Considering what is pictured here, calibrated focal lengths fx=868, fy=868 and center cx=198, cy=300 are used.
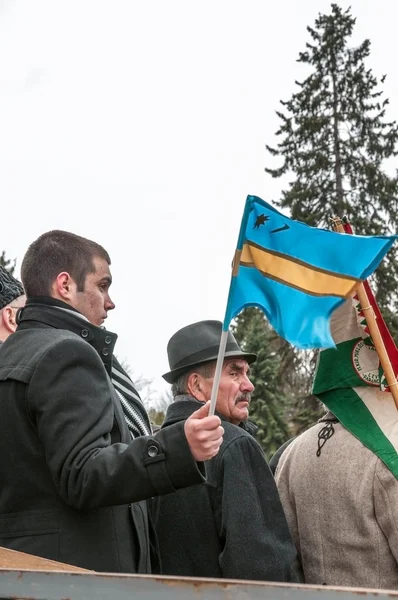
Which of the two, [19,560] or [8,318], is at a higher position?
[8,318]

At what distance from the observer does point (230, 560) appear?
10.8 feet

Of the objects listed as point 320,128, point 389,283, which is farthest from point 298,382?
point 320,128

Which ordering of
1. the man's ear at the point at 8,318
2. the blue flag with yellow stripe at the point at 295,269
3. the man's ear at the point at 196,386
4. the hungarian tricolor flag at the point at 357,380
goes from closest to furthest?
1. the blue flag with yellow stripe at the point at 295,269
2. the hungarian tricolor flag at the point at 357,380
3. the man's ear at the point at 196,386
4. the man's ear at the point at 8,318

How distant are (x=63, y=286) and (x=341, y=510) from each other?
53.5 inches

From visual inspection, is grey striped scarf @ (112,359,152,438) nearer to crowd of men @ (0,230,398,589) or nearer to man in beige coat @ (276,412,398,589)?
crowd of men @ (0,230,398,589)

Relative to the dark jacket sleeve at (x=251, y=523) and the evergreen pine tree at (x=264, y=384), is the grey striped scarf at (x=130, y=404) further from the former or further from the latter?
the evergreen pine tree at (x=264, y=384)

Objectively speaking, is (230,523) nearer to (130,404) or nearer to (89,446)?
(130,404)

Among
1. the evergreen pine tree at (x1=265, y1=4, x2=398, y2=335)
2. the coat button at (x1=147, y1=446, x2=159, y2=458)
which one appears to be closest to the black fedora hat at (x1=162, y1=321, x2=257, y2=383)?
the coat button at (x1=147, y1=446, x2=159, y2=458)

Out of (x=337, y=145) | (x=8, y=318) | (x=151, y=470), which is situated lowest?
(x=151, y=470)

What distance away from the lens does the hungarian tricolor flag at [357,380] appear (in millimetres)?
3387

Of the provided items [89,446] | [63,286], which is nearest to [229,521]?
[89,446]

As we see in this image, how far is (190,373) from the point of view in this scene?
3.95 metres

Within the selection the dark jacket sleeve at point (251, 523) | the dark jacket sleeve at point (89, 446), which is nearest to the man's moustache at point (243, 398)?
the dark jacket sleeve at point (251, 523)

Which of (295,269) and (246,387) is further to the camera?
(246,387)
